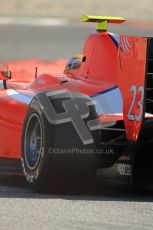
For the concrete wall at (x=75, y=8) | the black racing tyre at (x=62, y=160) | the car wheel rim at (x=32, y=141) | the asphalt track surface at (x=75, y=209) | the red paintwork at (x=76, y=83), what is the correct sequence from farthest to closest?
the concrete wall at (x=75, y=8), the red paintwork at (x=76, y=83), the car wheel rim at (x=32, y=141), the black racing tyre at (x=62, y=160), the asphalt track surface at (x=75, y=209)

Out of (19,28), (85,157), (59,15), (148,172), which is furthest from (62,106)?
(59,15)

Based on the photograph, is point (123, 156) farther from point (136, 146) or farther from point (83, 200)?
point (83, 200)

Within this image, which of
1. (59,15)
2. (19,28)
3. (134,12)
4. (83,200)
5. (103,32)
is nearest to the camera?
(83,200)

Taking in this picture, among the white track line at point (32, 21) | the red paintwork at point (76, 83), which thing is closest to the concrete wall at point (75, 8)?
the white track line at point (32, 21)

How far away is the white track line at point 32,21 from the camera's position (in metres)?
23.9

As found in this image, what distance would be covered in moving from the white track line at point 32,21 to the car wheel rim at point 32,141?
1632cm

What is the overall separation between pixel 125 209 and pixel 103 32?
2.49 metres

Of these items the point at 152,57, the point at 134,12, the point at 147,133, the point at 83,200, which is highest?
the point at 152,57

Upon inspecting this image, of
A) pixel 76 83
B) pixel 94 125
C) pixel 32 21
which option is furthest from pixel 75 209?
pixel 32 21

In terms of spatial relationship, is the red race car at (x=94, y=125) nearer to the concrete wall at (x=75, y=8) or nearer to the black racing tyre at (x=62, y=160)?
the black racing tyre at (x=62, y=160)

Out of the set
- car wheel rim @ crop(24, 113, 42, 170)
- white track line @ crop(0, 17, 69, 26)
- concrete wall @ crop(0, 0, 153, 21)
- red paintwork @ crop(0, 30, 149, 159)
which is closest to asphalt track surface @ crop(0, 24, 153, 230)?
car wheel rim @ crop(24, 113, 42, 170)

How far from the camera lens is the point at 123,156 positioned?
7152 mm

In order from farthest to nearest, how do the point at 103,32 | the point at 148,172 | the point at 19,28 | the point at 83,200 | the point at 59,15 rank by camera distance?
the point at 59,15, the point at 19,28, the point at 103,32, the point at 148,172, the point at 83,200

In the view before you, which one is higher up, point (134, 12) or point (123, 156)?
point (123, 156)
